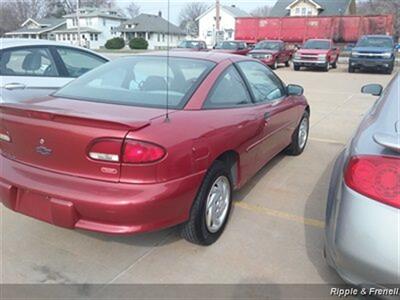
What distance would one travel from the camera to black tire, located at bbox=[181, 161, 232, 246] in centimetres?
292

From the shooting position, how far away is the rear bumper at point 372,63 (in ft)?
65.4

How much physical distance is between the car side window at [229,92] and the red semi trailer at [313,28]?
3425cm

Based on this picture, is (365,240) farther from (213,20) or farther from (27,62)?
(213,20)

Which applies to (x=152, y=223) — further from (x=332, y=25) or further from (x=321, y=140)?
(x=332, y=25)

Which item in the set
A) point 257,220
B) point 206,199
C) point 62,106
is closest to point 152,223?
point 206,199

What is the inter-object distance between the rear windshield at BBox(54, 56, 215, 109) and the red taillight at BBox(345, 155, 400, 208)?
A: 4.82ft

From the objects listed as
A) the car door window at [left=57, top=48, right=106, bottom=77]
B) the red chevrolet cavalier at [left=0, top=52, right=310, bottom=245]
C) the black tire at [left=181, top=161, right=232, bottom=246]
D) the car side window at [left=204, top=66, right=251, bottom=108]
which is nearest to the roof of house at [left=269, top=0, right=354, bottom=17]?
the car door window at [left=57, top=48, right=106, bottom=77]

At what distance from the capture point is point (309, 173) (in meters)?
4.95

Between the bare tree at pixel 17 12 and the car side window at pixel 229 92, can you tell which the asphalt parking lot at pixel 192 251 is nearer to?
the car side window at pixel 229 92

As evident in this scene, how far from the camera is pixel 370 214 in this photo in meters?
1.95

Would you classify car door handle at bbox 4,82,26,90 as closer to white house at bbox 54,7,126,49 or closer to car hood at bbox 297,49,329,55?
car hood at bbox 297,49,329,55

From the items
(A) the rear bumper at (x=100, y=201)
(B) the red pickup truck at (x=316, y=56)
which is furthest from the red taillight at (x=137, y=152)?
(B) the red pickup truck at (x=316, y=56)

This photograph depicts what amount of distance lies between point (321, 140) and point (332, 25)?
105ft

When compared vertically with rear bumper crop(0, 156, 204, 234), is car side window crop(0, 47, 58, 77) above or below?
above
